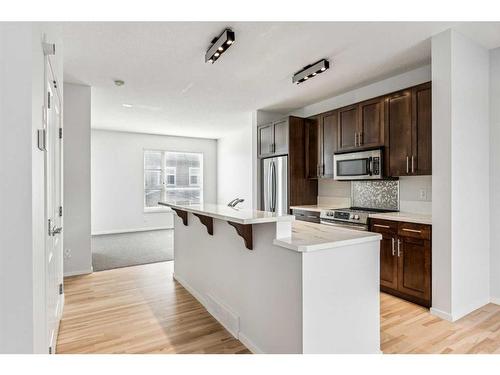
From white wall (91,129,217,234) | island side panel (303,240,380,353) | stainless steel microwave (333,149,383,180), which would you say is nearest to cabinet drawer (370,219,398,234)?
stainless steel microwave (333,149,383,180)

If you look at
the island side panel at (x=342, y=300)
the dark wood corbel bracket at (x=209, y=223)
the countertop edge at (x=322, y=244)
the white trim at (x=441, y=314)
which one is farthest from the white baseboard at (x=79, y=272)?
the white trim at (x=441, y=314)

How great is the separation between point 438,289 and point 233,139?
606 cm

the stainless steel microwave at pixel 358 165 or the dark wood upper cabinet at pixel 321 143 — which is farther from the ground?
the dark wood upper cabinet at pixel 321 143

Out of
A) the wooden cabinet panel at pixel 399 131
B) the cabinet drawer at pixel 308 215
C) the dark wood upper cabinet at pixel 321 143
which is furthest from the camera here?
the dark wood upper cabinet at pixel 321 143

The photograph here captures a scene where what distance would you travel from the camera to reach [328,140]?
4320 mm

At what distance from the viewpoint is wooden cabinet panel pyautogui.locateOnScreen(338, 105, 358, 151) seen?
3.86m

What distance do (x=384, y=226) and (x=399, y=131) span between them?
1.10 metres

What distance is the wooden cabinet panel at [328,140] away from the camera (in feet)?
13.8

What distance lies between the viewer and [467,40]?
2.73 m

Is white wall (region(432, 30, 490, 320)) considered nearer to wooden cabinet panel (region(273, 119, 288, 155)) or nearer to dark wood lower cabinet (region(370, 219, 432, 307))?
dark wood lower cabinet (region(370, 219, 432, 307))

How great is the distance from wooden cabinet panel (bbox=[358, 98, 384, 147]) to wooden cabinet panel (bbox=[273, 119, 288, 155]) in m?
1.23

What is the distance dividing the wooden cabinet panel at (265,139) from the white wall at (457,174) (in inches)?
105

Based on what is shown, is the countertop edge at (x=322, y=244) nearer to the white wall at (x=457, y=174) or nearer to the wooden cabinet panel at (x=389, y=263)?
the white wall at (x=457, y=174)

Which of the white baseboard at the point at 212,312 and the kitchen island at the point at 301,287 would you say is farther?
the white baseboard at the point at 212,312
